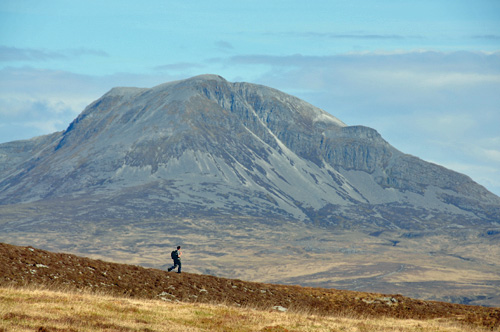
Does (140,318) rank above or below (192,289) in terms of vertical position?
below

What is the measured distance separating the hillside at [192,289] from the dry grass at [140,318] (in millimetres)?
4417

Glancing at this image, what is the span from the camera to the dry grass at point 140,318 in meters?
28.1

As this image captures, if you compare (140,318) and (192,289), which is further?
(192,289)

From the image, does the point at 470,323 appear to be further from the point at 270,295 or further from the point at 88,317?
the point at 88,317

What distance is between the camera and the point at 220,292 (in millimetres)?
46500

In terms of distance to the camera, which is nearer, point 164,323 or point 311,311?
point 164,323

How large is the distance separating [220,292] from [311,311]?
6568 millimetres

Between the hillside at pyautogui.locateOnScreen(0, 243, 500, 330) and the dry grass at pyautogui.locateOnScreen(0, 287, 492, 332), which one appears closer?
the dry grass at pyautogui.locateOnScreen(0, 287, 492, 332)

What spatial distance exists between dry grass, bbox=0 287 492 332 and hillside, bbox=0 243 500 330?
4.42m

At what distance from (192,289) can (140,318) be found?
15.0 metres

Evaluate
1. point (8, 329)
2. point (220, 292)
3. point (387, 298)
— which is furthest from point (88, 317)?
point (387, 298)

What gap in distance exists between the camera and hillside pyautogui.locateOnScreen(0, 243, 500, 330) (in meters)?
42.2

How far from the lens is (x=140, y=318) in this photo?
3100 centimetres

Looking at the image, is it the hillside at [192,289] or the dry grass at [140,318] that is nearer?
the dry grass at [140,318]
